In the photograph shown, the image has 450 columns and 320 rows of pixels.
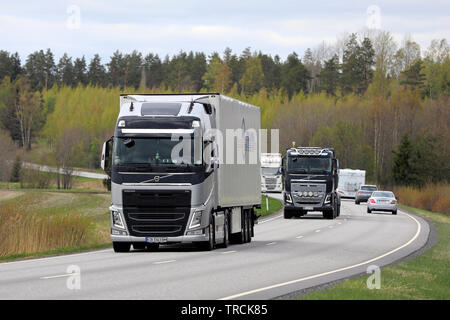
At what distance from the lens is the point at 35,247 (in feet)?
82.9

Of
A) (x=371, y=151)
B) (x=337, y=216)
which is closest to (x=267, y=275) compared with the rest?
(x=337, y=216)

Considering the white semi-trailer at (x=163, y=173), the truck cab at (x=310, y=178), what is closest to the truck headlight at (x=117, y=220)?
the white semi-trailer at (x=163, y=173)

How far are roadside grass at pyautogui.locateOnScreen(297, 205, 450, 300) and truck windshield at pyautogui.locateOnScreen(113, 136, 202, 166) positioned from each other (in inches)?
233

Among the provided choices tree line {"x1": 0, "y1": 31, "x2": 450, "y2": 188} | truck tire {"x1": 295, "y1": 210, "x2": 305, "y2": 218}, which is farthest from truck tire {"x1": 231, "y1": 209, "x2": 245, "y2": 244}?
tree line {"x1": 0, "y1": 31, "x2": 450, "y2": 188}

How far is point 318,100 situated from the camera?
155m

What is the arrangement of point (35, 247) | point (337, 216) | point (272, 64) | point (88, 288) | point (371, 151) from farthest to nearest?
point (272, 64)
point (371, 151)
point (337, 216)
point (35, 247)
point (88, 288)

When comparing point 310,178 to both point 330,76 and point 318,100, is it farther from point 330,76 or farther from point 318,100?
point 330,76

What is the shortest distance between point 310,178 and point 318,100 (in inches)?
4295

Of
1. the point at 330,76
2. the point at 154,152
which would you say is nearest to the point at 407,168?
the point at 330,76

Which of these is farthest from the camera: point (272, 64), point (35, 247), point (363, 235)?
point (272, 64)

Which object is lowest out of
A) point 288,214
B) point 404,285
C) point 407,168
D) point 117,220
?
point 407,168
